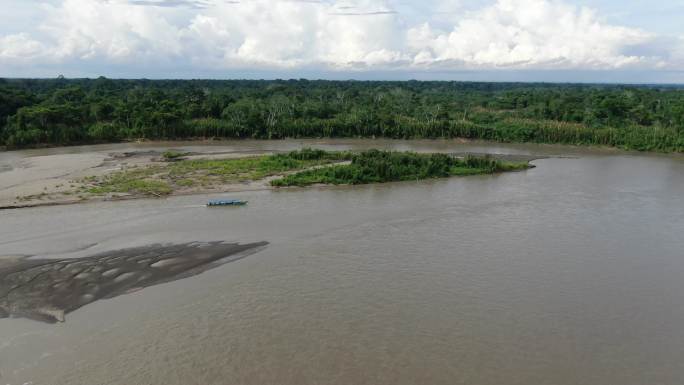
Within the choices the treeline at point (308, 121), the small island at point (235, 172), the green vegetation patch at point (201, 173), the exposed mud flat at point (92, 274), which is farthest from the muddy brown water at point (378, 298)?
the treeline at point (308, 121)

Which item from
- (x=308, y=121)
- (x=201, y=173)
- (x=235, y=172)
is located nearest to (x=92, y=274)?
(x=201, y=173)

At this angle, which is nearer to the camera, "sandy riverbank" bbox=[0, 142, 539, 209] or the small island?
"sandy riverbank" bbox=[0, 142, 539, 209]

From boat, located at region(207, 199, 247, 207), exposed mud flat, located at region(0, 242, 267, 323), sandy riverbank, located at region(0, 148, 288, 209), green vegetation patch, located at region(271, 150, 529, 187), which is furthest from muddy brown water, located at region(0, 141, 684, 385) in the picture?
green vegetation patch, located at region(271, 150, 529, 187)

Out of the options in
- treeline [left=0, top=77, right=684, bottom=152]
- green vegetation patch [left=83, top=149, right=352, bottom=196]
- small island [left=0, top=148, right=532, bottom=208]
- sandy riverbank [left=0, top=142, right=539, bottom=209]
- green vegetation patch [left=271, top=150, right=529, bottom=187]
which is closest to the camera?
sandy riverbank [left=0, top=142, right=539, bottom=209]

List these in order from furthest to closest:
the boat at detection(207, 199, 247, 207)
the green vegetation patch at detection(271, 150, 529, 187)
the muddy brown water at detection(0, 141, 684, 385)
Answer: the green vegetation patch at detection(271, 150, 529, 187), the boat at detection(207, 199, 247, 207), the muddy brown water at detection(0, 141, 684, 385)

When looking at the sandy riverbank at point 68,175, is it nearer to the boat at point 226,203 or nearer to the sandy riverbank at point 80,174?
the sandy riverbank at point 80,174

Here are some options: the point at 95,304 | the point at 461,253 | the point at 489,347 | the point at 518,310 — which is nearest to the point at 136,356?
the point at 95,304

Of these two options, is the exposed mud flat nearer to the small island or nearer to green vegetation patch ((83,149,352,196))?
the small island
